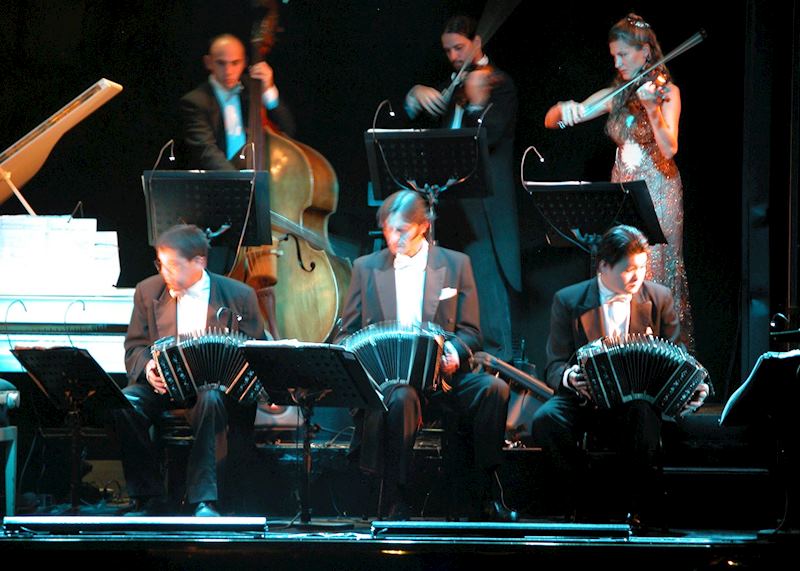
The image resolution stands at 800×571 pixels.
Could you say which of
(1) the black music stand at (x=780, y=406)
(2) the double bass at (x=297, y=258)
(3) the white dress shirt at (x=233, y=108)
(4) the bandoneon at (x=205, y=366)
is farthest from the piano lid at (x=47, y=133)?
(1) the black music stand at (x=780, y=406)

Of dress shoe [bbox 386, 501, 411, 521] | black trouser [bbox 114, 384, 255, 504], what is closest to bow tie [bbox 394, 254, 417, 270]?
black trouser [bbox 114, 384, 255, 504]

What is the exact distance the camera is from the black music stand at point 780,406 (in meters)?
4.96

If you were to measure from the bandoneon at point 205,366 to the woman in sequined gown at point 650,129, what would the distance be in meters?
2.53

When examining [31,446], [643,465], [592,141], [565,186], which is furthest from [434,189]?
[31,446]

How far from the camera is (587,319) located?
241 inches

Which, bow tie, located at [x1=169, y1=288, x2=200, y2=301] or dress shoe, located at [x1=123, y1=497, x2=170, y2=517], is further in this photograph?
bow tie, located at [x1=169, y1=288, x2=200, y2=301]

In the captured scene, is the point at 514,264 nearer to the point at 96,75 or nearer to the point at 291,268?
the point at 291,268

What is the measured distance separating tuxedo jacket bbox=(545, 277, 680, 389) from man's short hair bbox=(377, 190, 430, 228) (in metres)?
0.82

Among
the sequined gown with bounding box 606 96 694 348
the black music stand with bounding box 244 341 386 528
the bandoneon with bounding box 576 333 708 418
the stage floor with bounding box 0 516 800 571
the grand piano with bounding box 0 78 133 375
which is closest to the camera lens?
the stage floor with bounding box 0 516 800 571

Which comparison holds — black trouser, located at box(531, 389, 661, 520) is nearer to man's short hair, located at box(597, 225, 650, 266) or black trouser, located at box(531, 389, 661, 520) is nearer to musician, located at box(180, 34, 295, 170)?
man's short hair, located at box(597, 225, 650, 266)

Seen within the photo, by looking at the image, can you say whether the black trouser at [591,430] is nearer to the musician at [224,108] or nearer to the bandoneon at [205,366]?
the bandoneon at [205,366]

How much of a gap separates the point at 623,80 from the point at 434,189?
1.53 m

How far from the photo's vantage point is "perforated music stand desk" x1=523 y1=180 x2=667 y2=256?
20.4 ft

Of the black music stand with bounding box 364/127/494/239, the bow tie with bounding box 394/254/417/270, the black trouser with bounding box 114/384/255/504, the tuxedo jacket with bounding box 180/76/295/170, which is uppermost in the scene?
the tuxedo jacket with bounding box 180/76/295/170
